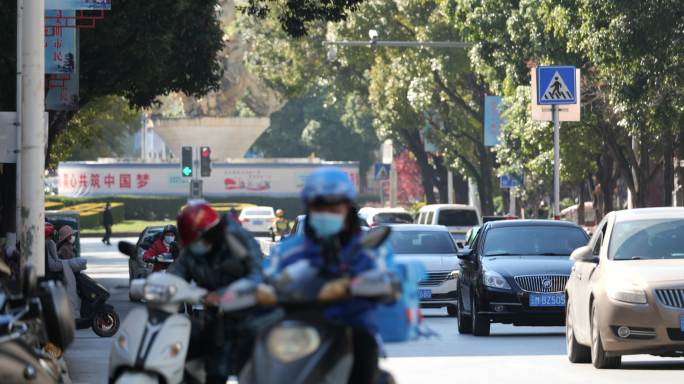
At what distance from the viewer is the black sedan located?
2275 centimetres

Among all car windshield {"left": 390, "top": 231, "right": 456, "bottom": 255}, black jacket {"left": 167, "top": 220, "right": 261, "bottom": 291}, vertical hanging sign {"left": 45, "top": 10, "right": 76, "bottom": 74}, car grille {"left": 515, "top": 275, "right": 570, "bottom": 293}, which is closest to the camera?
black jacket {"left": 167, "top": 220, "right": 261, "bottom": 291}

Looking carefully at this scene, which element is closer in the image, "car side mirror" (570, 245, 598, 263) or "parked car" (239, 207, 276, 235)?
"car side mirror" (570, 245, 598, 263)

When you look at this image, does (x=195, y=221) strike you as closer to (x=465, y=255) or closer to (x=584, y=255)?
(x=584, y=255)

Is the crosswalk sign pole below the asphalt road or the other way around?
the other way around

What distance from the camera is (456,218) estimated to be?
1860 inches

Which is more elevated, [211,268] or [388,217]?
[211,268]

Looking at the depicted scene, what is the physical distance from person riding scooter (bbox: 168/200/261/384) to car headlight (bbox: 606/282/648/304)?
7015mm

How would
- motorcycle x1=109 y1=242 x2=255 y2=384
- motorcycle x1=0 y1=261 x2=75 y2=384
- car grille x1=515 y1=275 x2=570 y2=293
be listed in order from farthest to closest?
car grille x1=515 y1=275 x2=570 y2=293 < motorcycle x1=109 y1=242 x2=255 y2=384 < motorcycle x1=0 y1=261 x2=75 y2=384

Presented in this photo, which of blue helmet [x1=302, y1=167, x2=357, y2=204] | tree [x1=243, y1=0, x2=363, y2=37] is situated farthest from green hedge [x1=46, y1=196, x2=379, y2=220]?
blue helmet [x1=302, y1=167, x2=357, y2=204]

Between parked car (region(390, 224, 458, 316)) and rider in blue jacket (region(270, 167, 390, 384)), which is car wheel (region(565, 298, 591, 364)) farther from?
rider in blue jacket (region(270, 167, 390, 384))

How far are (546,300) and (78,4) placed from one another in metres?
6.68

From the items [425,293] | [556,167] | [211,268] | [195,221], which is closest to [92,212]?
[556,167]

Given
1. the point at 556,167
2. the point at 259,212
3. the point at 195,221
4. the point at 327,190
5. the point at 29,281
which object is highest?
the point at 556,167

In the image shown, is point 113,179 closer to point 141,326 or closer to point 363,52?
point 363,52
